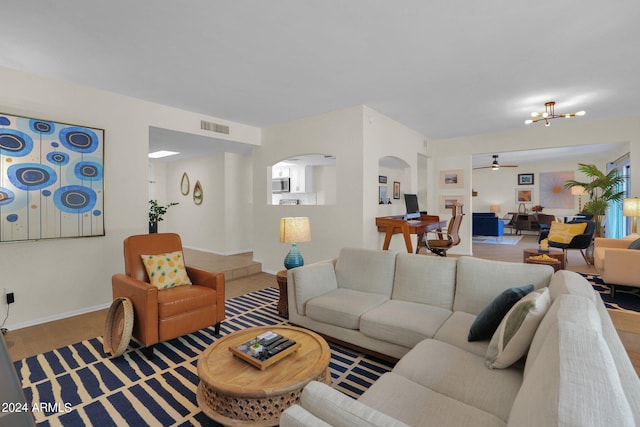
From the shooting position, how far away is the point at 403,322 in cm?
215

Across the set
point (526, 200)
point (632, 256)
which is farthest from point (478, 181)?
point (632, 256)

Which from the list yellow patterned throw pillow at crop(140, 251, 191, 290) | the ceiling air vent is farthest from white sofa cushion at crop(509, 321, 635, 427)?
the ceiling air vent

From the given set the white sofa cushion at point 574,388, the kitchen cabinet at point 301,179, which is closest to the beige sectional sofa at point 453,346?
the white sofa cushion at point 574,388

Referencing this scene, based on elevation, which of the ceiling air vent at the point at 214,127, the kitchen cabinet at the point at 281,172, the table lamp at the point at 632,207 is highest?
the ceiling air vent at the point at 214,127

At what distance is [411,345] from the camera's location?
2.07 metres

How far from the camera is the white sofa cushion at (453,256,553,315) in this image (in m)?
2.18

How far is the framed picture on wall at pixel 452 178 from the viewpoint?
6.59 metres

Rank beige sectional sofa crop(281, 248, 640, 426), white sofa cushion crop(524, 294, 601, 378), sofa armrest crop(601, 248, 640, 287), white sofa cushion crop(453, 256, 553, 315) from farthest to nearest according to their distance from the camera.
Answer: sofa armrest crop(601, 248, 640, 287), white sofa cushion crop(453, 256, 553, 315), white sofa cushion crop(524, 294, 601, 378), beige sectional sofa crop(281, 248, 640, 426)

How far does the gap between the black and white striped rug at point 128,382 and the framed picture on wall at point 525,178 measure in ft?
35.6

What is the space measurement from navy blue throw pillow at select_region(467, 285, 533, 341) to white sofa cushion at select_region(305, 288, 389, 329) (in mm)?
831

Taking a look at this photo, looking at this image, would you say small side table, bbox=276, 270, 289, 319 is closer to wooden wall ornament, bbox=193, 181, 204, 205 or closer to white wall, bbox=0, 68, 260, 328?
white wall, bbox=0, 68, 260, 328

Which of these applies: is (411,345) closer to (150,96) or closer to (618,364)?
(618,364)

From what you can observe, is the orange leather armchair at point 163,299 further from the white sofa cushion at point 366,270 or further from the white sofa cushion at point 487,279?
the white sofa cushion at point 487,279

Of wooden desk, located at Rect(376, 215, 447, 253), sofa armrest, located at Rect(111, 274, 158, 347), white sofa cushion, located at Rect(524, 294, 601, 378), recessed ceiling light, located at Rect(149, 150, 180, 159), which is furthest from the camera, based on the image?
recessed ceiling light, located at Rect(149, 150, 180, 159)
